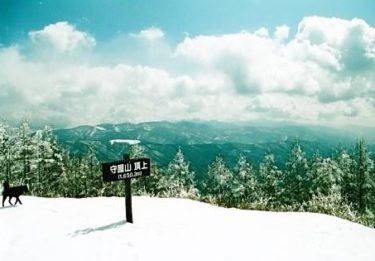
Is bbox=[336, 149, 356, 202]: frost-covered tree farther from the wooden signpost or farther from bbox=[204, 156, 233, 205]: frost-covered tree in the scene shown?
the wooden signpost

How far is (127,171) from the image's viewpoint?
11289 millimetres

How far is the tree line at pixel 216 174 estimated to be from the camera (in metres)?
49.3

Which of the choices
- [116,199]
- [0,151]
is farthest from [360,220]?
[0,151]

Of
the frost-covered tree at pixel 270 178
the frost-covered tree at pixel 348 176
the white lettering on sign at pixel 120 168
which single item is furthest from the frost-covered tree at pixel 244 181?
the white lettering on sign at pixel 120 168

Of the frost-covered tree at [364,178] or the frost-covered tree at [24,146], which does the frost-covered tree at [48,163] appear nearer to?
the frost-covered tree at [24,146]

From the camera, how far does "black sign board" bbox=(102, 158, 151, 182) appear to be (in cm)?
1084

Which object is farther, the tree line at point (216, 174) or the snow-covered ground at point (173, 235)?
the tree line at point (216, 174)

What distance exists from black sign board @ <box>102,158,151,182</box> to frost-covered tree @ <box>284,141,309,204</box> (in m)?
58.4

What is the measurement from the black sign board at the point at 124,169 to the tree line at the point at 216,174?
3903 centimetres

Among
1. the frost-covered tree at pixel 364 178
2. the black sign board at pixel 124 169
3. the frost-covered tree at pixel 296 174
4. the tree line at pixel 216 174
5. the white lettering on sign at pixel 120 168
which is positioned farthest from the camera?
the frost-covered tree at pixel 296 174

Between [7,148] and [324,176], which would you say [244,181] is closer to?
[324,176]

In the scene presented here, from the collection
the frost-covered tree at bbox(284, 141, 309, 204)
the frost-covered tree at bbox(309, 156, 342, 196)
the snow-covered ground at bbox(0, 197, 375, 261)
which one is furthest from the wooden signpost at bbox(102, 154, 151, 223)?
the frost-covered tree at bbox(284, 141, 309, 204)

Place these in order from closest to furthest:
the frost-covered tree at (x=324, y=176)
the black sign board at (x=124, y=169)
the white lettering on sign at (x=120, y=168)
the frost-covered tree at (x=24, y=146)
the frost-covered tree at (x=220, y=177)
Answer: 1. the black sign board at (x=124, y=169)
2. the white lettering on sign at (x=120, y=168)
3. the frost-covered tree at (x=24, y=146)
4. the frost-covered tree at (x=324, y=176)
5. the frost-covered tree at (x=220, y=177)

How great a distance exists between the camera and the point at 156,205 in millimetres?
13828
